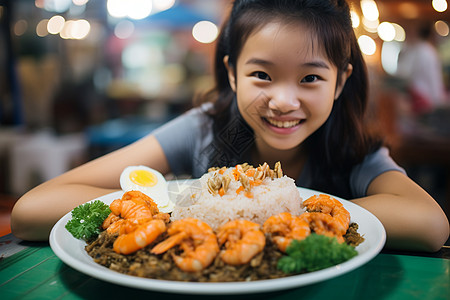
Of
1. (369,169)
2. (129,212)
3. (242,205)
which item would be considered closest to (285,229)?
(242,205)

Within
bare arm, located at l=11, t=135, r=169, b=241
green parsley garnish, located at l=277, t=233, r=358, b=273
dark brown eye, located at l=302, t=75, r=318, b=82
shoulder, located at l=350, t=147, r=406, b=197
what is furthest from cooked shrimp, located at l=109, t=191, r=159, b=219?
shoulder, located at l=350, t=147, r=406, b=197

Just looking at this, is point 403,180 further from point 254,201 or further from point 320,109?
point 254,201

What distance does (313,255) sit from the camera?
3.01ft

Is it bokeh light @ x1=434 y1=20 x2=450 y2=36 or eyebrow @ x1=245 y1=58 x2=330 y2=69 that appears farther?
bokeh light @ x1=434 y1=20 x2=450 y2=36

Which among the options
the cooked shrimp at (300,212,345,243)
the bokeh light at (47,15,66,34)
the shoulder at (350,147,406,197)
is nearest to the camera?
the cooked shrimp at (300,212,345,243)

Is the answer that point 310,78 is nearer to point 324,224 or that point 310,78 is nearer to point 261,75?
point 261,75

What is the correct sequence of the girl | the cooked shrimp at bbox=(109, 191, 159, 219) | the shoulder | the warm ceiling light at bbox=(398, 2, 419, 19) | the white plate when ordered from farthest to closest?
the warm ceiling light at bbox=(398, 2, 419, 19), the shoulder, the girl, the cooked shrimp at bbox=(109, 191, 159, 219), the white plate

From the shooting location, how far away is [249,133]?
1.89m

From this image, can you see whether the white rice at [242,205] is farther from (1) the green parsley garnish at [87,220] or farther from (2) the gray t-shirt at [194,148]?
(2) the gray t-shirt at [194,148]

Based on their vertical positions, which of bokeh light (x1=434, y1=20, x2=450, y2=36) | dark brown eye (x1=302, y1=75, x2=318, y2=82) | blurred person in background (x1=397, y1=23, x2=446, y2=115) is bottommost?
blurred person in background (x1=397, y1=23, x2=446, y2=115)

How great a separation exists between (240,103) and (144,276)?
37.2 inches

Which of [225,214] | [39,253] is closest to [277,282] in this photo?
[225,214]

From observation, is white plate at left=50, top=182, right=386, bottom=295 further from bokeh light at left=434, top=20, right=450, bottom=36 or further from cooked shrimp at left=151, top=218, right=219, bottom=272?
bokeh light at left=434, top=20, right=450, bottom=36

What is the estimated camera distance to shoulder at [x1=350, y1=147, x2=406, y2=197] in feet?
5.78
